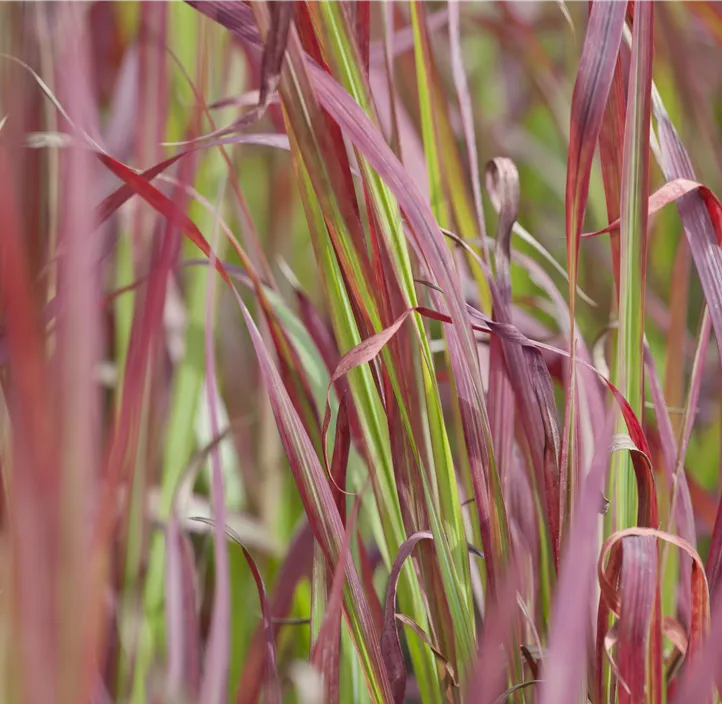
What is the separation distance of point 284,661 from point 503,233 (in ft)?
0.99

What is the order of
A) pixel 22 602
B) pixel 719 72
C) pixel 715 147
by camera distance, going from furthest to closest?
pixel 719 72
pixel 715 147
pixel 22 602

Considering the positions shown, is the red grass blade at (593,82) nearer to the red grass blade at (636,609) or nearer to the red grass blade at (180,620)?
the red grass blade at (636,609)

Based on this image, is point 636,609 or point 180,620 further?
point 180,620

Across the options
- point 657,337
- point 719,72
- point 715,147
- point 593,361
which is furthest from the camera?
point 719,72

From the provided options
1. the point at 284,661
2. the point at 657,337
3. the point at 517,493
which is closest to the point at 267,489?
the point at 284,661

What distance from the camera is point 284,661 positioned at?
48 centimetres

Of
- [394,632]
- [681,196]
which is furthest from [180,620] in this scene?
[681,196]

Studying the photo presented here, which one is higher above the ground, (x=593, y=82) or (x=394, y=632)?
(x=593, y=82)

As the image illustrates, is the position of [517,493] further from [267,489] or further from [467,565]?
[267,489]

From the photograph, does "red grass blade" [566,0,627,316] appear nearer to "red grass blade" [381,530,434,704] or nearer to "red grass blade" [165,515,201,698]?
"red grass blade" [381,530,434,704]

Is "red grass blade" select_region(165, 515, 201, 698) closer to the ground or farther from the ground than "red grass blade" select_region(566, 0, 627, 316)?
closer to the ground

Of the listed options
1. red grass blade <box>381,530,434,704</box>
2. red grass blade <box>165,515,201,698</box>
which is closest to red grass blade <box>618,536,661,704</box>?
red grass blade <box>381,530,434,704</box>

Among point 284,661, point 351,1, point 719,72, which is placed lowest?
point 284,661

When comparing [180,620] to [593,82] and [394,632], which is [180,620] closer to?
[394,632]
